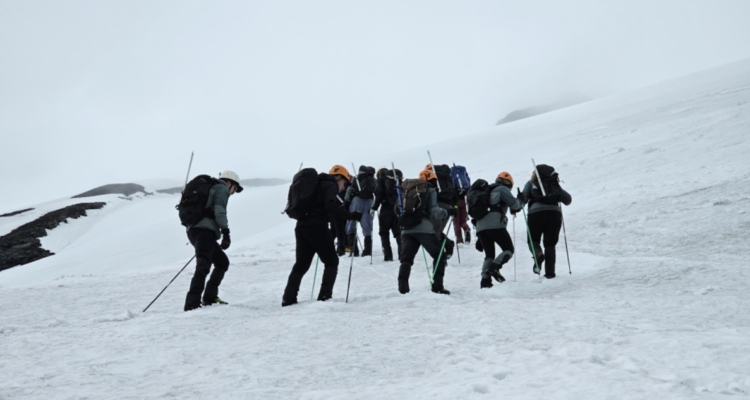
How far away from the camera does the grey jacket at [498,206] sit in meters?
8.01

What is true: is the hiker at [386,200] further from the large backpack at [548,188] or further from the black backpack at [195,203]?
the black backpack at [195,203]

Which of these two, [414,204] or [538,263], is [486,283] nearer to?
[538,263]

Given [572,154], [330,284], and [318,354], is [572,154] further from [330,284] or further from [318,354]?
[318,354]

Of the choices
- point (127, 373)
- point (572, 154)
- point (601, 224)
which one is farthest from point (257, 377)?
point (572, 154)

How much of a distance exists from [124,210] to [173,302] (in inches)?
1699

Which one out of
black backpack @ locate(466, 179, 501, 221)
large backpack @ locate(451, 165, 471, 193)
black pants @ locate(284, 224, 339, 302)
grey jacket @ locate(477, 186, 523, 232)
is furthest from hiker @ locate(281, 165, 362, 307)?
large backpack @ locate(451, 165, 471, 193)

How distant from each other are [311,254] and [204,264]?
1382mm

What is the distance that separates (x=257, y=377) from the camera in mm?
3803

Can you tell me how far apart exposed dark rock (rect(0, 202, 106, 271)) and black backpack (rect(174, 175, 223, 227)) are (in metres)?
24.8

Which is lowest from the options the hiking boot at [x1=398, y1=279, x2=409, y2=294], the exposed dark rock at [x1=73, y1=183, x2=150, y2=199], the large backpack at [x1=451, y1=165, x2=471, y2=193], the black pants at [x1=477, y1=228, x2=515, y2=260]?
the hiking boot at [x1=398, y1=279, x2=409, y2=294]

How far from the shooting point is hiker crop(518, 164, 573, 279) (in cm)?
830

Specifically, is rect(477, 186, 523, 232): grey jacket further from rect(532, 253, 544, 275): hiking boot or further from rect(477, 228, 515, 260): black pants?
rect(532, 253, 544, 275): hiking boot

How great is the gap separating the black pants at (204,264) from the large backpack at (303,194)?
3.82 ft

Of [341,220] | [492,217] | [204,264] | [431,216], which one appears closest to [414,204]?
[431,216]
